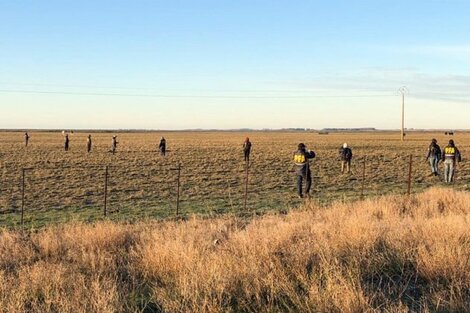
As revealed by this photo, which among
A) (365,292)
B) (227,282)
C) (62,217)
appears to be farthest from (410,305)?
(62,217)

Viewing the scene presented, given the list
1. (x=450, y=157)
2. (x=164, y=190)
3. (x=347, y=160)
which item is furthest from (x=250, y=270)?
(x=347, y=160)

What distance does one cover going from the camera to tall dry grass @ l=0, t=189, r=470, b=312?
4.85 m

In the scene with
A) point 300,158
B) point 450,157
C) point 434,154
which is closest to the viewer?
point 300,158

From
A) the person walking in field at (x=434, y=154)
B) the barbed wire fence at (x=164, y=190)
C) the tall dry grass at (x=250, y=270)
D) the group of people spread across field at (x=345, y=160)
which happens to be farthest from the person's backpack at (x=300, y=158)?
the person walking in field at (x=434, y=154)

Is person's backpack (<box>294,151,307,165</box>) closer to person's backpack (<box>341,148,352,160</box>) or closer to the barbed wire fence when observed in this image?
the barbed wire fence

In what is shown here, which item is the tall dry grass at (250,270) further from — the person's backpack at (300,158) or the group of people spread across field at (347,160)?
the group of people spread across field at (347,160)

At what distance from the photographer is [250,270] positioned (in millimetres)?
5734

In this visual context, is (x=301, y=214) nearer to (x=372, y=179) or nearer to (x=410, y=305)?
(x=410, y=305)

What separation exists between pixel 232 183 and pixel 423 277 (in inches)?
654

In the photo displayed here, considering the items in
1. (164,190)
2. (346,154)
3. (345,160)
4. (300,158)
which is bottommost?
(164,190)

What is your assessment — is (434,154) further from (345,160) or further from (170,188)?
(170,188)

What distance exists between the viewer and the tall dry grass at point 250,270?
4.85 metres

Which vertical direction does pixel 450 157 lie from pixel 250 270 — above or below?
above

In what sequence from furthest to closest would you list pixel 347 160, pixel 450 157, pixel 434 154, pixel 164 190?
pixel 347 160, pixel 434 154, pixel 450 157, pixel 164 190
